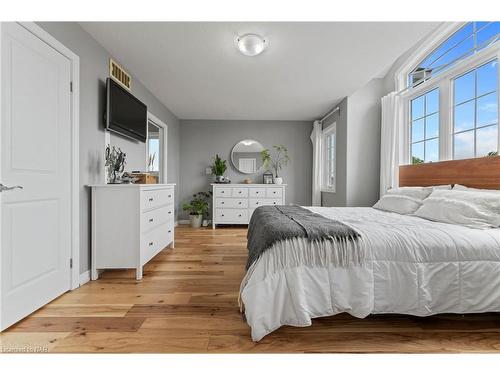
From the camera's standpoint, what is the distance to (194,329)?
4.99ft

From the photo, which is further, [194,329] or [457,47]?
[457,47]

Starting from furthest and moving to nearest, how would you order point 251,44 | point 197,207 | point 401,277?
point 197,207 → point 251,44 → point 401,277

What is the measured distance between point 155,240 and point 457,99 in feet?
12.0

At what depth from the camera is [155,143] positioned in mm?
4328

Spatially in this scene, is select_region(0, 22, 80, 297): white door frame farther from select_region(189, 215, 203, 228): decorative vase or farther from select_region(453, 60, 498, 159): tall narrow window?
select_region(453, 60, 498, 159): tall narrow window

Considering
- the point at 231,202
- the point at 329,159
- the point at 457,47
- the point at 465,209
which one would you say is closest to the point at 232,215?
the point at 231,202

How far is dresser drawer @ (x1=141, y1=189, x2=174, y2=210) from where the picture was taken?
243 centimetres

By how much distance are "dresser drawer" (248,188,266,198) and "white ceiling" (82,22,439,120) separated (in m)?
1.68

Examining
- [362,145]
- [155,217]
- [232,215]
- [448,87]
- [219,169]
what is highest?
[448,87]

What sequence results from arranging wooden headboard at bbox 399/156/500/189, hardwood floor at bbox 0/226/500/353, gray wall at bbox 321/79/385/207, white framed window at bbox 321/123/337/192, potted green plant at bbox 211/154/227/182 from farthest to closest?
1. potted green plant at bbox 211/154/227/182
2. white framed window at bbox 321/123/337/192
3. gray wall at bbox 321/79/385/207
4. wooden headboard at bbox 399/156/500/189
5. hardwood floor at bbox 0/226/500/353

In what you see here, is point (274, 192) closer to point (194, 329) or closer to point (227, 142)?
point (227, 142)

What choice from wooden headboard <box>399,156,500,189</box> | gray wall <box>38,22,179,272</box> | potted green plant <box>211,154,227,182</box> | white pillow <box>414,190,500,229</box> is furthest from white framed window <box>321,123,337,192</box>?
gray wall <box>38,22,179,272</box>

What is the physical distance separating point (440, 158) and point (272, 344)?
2899mm
